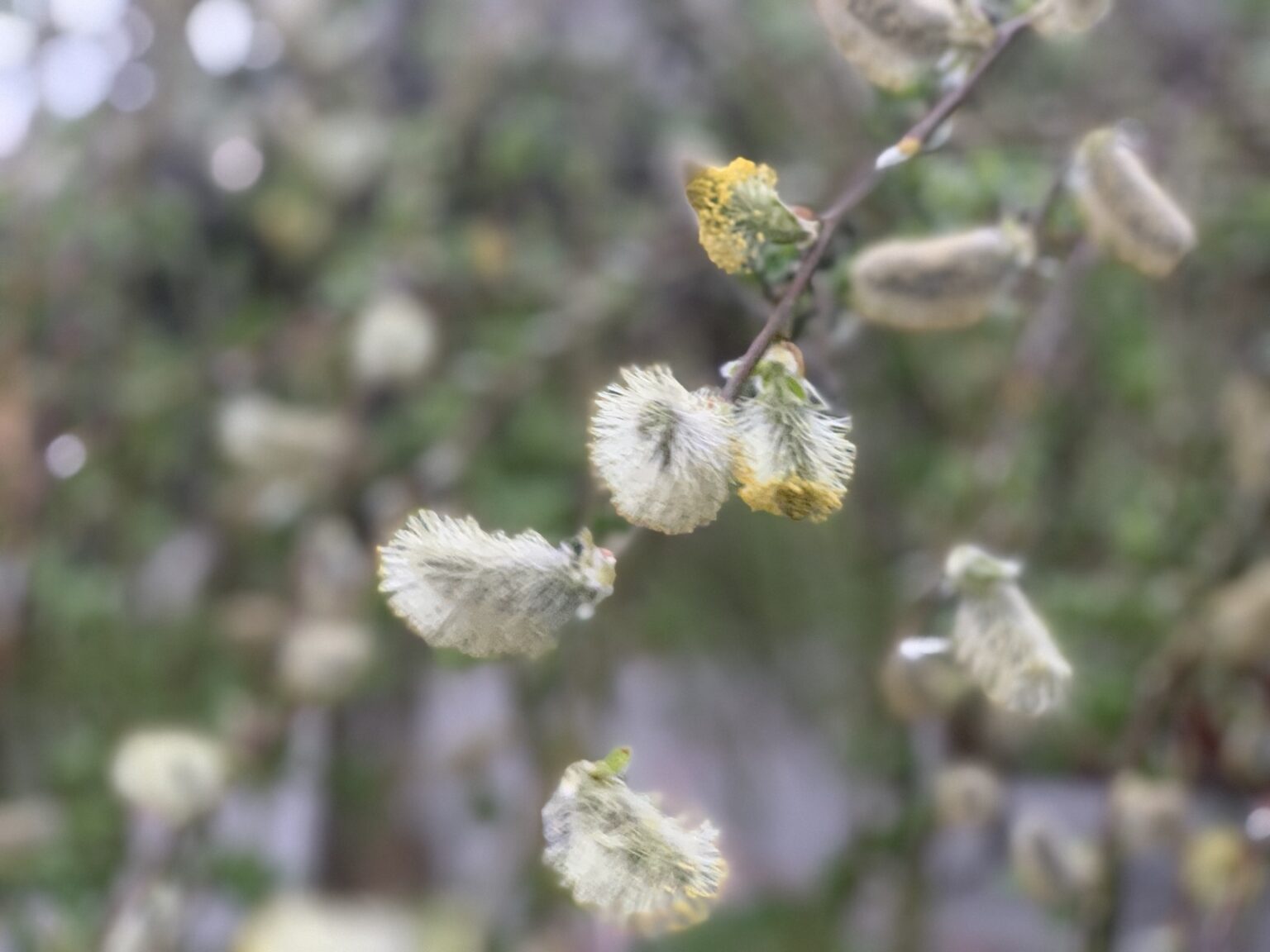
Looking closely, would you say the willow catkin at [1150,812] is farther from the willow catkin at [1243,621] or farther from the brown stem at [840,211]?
the brown stem at [840,211]

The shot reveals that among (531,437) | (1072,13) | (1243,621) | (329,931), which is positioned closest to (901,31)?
(1072,13)

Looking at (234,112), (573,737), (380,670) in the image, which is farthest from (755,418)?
(234,112)

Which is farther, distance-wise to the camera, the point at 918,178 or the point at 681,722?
the point at 681,722

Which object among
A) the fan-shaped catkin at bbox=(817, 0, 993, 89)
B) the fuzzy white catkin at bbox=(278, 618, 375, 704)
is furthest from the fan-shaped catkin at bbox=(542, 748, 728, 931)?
the fuzzy white catkin at bbox=(278, 618, 375, 704)

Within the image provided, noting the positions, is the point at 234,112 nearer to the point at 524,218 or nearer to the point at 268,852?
the point at 524,218

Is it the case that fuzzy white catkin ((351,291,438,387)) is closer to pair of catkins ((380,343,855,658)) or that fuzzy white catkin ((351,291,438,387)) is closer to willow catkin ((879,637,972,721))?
willow catkin ((879,637,972,721))

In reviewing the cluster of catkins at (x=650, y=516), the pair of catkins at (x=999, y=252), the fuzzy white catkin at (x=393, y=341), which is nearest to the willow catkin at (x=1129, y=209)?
the pair of catkins at (x=999, y=252)
